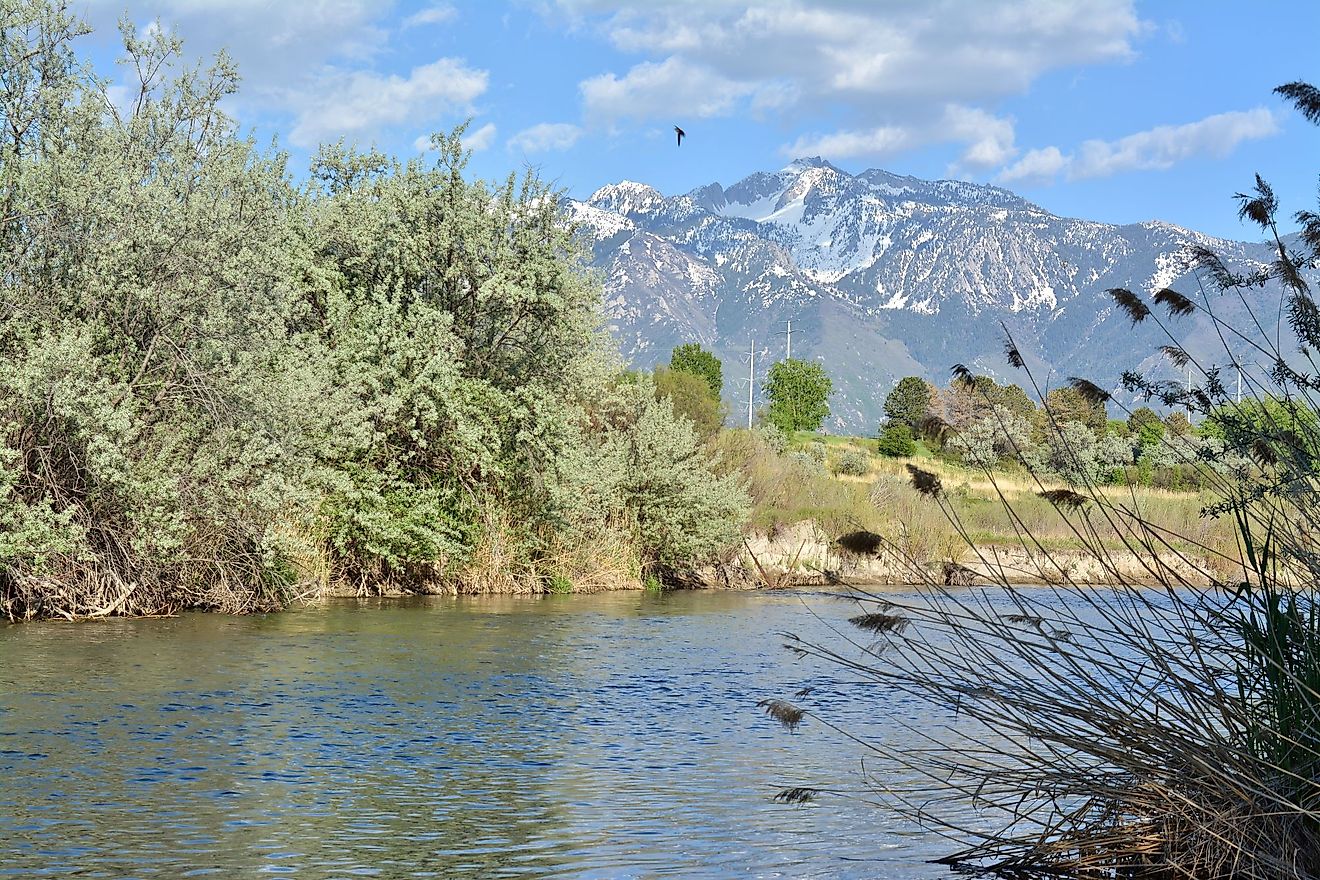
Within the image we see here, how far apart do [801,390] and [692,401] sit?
68429 millimetres

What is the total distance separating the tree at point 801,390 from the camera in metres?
109

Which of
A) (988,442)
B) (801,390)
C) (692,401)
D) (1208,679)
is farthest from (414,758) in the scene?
(801,390)

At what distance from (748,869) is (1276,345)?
191 inches

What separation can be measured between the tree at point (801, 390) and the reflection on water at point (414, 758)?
86.1m

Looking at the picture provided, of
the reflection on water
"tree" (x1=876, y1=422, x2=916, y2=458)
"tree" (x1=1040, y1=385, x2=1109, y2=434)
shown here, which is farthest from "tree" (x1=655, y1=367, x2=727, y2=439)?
"tree" (x1=876, y1=422, x2=916, y2=458)

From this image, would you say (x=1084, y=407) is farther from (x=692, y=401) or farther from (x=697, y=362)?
(x=697, y=362)

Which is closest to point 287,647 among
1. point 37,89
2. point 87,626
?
point 87,626

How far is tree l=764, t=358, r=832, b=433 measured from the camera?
358ft

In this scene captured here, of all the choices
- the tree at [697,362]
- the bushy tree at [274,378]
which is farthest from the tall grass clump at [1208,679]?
the tree at [697,362]

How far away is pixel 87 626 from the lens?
22219 millimetres

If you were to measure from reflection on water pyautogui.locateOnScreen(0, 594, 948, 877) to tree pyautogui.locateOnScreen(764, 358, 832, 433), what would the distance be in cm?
8613

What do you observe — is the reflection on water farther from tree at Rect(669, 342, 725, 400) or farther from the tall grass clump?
tree at Rect(669, 342, 725, 400)

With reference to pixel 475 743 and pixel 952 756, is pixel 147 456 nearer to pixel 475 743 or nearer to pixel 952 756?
pixel 475 743

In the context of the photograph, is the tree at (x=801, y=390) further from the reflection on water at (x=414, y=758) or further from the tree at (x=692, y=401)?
the reflection on water at (x=414, y=758)
